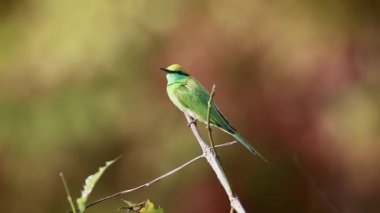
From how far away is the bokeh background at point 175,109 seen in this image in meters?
2.88

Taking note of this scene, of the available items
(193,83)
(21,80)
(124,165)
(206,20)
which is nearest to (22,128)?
(21,80)

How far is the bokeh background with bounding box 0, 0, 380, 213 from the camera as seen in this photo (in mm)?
2879

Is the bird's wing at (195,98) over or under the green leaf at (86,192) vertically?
over

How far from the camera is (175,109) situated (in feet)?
9.78

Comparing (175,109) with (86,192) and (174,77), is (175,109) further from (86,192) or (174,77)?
(86,192)

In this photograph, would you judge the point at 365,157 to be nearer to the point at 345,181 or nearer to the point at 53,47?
the point at 345,181

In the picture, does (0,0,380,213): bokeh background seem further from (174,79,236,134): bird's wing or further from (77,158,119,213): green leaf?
(77,158,119,213): green leaf

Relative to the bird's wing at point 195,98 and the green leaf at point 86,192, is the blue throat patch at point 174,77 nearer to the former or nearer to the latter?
the bird's wing at point 195,98

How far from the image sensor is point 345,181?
9.45ft

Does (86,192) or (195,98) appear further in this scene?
(195,98)

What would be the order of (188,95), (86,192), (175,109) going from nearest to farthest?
(86,192) < (188,95) < (175,109)

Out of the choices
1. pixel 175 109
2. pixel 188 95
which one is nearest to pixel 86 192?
pixel 188 95

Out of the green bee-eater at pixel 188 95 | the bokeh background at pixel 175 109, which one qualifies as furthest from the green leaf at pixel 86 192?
the bokeh background at pixel 175 109

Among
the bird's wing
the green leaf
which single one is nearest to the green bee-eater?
the bird's wing
